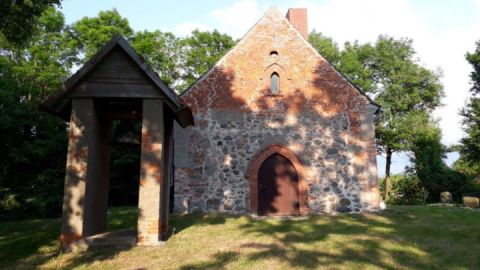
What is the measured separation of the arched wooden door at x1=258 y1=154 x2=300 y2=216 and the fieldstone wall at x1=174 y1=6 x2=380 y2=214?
0.54 metres

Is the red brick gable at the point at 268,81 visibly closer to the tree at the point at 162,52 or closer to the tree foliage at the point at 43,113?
the tree foliage at the point at 43,113

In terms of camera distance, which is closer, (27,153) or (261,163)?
(261,163)

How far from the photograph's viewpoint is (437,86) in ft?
91.4

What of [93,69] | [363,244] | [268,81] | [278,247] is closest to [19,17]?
[93,69]

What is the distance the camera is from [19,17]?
851cm

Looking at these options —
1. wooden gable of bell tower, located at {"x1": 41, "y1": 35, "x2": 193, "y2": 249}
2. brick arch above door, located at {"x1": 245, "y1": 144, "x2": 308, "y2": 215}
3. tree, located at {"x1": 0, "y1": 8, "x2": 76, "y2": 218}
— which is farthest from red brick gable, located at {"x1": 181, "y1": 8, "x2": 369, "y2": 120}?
tree, located at {"x1": 0, "y1": 8, "x2": 76, "y2": 218}

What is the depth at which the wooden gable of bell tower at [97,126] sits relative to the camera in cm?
727

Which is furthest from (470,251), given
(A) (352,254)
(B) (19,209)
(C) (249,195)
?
(B) (19,209)

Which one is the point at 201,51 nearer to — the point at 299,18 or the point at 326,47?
the point at 326,47

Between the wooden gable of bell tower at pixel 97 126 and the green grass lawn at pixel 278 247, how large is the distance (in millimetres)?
670

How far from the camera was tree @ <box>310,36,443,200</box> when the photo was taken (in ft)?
88.4

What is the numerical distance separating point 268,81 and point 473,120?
1488 cm

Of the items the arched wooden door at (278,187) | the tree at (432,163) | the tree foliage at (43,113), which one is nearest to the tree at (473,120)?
the tree at (432,163)

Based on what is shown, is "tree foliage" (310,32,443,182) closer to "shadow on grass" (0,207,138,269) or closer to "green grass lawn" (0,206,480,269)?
"green grass lawn" (0,206,480,269)
